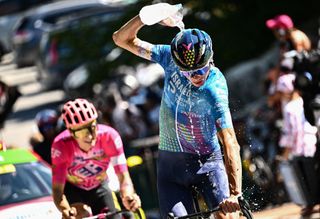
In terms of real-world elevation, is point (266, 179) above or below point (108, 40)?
below

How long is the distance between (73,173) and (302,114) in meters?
3.70

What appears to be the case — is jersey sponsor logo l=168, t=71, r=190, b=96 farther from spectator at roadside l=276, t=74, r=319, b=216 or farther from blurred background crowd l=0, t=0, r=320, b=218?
spectator at roadside l=276, t=74, r=319, b=216

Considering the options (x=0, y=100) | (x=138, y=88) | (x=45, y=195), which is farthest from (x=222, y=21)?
(x=45, y=195)

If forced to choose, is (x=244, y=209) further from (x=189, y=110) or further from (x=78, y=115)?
(x=78, y=115)

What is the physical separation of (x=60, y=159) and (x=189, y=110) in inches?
70.5

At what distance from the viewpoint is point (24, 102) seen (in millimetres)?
26750

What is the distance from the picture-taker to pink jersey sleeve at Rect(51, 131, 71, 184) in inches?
363

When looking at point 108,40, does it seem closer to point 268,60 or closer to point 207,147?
point 268,60

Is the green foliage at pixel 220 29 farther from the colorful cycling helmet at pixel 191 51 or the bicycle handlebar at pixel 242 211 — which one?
the bicycle handlebar at pixel 242 211

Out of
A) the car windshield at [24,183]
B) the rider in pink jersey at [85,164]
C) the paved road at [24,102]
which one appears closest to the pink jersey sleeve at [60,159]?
the rider in pink jersey at [85,164]

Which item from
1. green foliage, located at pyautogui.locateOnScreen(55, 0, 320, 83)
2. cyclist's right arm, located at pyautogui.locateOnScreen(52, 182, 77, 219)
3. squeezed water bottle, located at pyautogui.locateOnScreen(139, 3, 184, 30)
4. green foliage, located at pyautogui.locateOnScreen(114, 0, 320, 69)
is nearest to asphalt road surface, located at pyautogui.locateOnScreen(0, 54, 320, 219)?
green foliage, located at pyautogui.locateOnScreen(55, 0, 320, 83)

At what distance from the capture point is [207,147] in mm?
8102

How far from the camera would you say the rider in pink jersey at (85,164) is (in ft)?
30.1

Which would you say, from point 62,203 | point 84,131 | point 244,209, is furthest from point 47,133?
point 244,209
